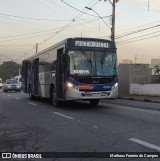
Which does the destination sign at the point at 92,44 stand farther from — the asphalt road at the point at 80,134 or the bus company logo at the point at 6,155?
the bus company logo at the point at 6,155

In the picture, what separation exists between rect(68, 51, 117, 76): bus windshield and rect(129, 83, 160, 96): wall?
15.5 meters

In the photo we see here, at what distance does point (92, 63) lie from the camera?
1856cm

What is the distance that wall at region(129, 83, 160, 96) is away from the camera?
1334 inches

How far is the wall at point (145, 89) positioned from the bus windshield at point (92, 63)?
50.9ft

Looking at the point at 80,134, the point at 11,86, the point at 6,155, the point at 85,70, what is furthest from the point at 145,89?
the point at 6,155

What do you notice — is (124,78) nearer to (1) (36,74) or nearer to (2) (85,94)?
(1) (36,74)

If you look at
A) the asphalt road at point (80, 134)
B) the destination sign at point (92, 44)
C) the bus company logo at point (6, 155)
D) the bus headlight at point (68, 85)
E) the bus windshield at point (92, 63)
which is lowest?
the bus company logo at point (6, 155)

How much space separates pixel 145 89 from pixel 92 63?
1721 centimetres

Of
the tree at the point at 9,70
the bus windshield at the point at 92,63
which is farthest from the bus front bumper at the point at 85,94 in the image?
the tree at the point at 9,70

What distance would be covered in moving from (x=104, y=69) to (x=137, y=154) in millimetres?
10852

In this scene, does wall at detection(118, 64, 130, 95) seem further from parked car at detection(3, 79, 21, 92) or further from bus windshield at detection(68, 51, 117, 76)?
bus windshield at detection(68, 51, 117, 76)

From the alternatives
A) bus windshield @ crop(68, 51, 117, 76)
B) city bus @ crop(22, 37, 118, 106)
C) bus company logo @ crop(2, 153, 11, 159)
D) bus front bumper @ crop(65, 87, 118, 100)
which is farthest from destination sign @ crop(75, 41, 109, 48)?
bus company logo @ crop(2, 153, 11, 159)

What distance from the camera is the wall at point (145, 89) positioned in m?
33.9

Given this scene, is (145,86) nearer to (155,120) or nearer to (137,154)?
(155,120)
